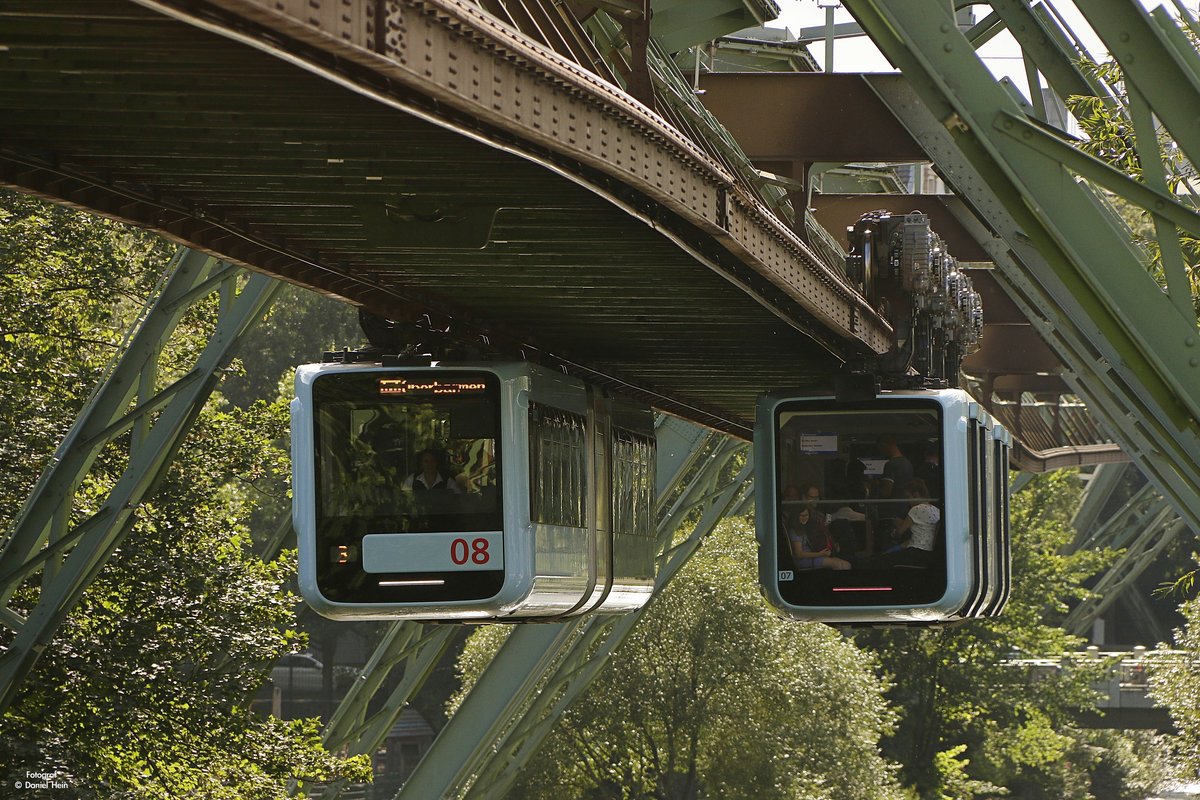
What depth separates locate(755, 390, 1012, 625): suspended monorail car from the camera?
1421 centimetres

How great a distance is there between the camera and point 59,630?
1584 cm

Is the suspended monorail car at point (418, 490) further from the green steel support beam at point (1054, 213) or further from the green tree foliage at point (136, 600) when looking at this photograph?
the green tree foliage at point (136, 600)

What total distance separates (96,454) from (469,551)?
3796mm

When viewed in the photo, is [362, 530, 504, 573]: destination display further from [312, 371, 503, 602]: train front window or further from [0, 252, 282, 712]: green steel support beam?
[0, 252, 282, 712]: green steel support beam

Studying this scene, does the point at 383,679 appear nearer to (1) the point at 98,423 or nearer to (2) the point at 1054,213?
(1) the point at 98,423

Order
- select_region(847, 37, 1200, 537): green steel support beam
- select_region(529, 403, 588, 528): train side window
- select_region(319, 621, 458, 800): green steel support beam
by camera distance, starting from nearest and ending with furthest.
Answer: select_region(847, 37, 1200, 537): green steel support beam, select_region(529, 403, 588, 528): train side window, select_region(319, 621, 458, 800): green steel support beam

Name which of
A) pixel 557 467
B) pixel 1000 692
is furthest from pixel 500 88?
pixel 1000 692

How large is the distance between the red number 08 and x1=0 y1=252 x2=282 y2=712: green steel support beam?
312 centimetres

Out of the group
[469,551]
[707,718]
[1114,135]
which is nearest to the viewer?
[1114,135]

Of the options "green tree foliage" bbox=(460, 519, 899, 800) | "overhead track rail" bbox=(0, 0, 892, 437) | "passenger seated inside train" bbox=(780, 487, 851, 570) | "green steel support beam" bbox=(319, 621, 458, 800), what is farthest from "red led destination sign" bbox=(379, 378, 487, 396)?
"green tree foliage" bbox=(460, 519, 899, 800)

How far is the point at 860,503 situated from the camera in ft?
47.8

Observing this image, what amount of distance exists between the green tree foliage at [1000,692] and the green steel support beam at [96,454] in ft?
108

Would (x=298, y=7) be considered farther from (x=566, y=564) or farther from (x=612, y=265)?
(x=566, y=564)

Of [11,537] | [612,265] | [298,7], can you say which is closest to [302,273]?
[612,265]
